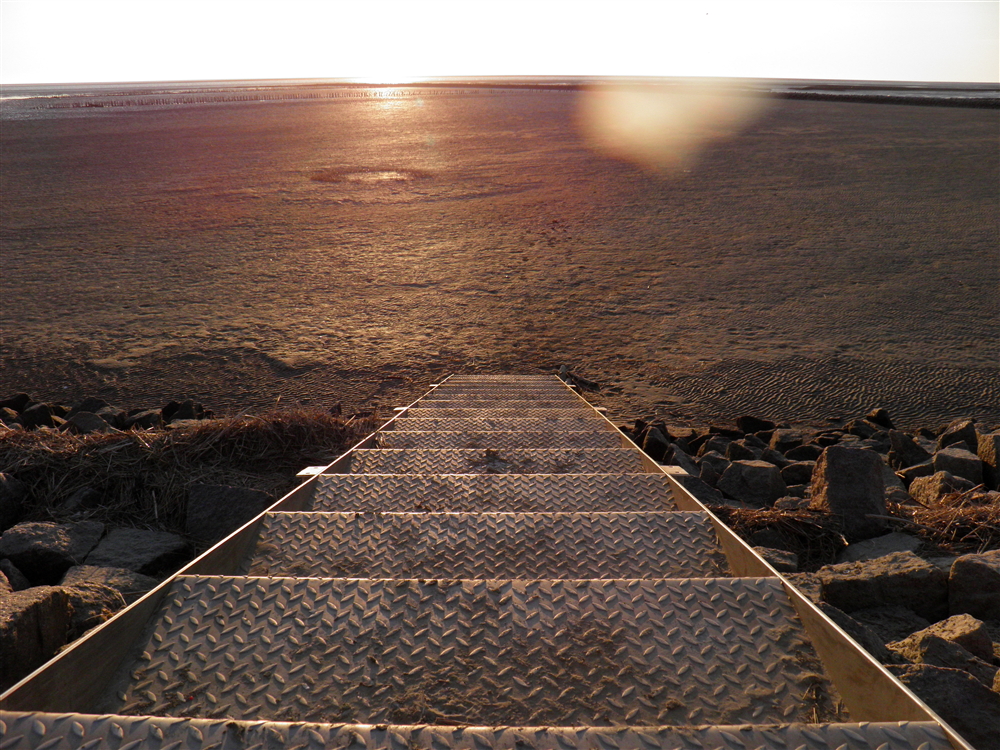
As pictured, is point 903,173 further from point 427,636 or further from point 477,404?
point 427,636

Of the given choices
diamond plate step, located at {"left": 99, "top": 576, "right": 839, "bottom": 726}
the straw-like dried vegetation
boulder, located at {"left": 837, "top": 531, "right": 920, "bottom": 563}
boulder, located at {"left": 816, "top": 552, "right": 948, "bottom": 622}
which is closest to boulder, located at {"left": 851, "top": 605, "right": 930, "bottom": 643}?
boulder, located at {"left": 816, "top": 552, "right": 948, "bottom": 622}

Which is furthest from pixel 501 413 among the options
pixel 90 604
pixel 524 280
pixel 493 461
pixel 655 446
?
pixel 524 280

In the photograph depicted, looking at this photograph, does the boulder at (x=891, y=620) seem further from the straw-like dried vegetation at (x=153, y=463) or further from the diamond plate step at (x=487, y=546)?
the straw-like dried vegetation at (x=153, y=463)

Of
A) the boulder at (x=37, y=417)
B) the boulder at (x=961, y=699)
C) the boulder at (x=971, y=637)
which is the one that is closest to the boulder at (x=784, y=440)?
the boulder at (x=971, y=637)

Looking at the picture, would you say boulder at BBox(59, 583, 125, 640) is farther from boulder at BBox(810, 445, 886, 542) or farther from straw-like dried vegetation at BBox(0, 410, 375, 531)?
boulder at BBox(810, 445, 886, 542)

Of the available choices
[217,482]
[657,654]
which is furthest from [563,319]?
[657,654]
